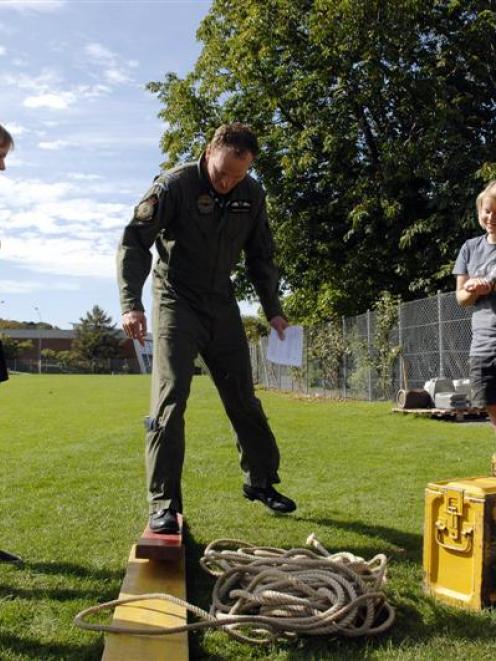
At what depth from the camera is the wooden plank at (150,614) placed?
250cm

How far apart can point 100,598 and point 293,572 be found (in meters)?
0.87

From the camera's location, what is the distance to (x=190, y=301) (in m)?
4.10

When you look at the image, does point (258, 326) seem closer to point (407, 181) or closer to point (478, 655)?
point (407, 181)

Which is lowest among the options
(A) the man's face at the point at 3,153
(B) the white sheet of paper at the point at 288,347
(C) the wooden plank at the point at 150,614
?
(C) the wooden plank at the point at 150,614

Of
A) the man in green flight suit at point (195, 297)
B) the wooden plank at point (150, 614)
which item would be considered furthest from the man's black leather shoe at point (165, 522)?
the wooden plank at point (150, 614)

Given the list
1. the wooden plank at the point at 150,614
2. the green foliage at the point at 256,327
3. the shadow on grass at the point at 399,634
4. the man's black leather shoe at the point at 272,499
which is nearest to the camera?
the wooden plank at the point at 150,614

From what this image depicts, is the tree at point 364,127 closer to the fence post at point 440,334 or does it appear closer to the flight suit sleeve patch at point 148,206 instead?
the fence post at point 440,334

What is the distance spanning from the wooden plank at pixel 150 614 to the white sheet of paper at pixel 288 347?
5.22ft

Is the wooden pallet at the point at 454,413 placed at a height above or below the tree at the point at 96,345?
below

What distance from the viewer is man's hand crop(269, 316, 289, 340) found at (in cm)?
464

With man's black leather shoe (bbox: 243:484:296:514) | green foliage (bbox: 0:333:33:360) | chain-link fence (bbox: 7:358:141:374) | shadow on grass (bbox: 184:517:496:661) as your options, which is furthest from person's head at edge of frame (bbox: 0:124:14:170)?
green foliage (bbox: 0:333:33:360)

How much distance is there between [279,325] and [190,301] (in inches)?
31.5

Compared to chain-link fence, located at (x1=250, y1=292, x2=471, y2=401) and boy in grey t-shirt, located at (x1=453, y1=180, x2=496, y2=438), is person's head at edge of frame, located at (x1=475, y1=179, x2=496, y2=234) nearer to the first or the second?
boy in grey t-shirt, located at (x1=453, y1=180, x2=496, y2=438)

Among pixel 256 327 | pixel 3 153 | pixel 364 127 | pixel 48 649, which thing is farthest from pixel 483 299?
pixel 256 327
